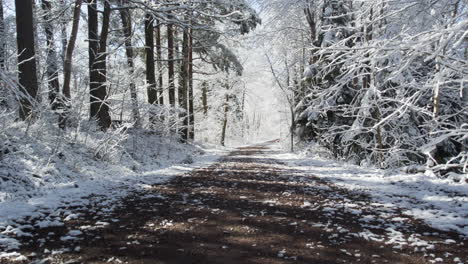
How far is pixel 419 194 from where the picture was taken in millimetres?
5926

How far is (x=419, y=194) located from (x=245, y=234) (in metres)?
3.77

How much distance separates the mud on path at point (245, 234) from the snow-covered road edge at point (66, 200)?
218 millimetres

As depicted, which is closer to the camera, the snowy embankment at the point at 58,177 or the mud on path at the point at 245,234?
the mud on path at the point at 245,234

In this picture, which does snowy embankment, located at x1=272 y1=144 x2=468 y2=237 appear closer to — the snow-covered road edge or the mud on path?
the mud on path

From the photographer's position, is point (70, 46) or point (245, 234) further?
point (70, 46)

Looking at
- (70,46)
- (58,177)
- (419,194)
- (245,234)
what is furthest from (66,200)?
(70,46)

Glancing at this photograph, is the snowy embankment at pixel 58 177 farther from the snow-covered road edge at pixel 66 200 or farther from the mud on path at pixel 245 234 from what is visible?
the mud on path at pixel 245 234

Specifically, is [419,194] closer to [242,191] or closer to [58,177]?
[242,191]

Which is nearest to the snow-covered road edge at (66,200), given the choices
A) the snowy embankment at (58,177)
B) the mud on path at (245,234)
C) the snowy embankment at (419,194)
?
the snowy embankment at (58,177)

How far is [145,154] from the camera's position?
1180 centimetres

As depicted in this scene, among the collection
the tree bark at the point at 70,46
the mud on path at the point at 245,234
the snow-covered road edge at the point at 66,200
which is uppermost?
the tree bark at the point at 70,46

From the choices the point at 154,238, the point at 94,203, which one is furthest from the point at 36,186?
the point at 154,238

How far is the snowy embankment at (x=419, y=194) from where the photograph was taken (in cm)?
447

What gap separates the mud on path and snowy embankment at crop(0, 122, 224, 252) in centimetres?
33
